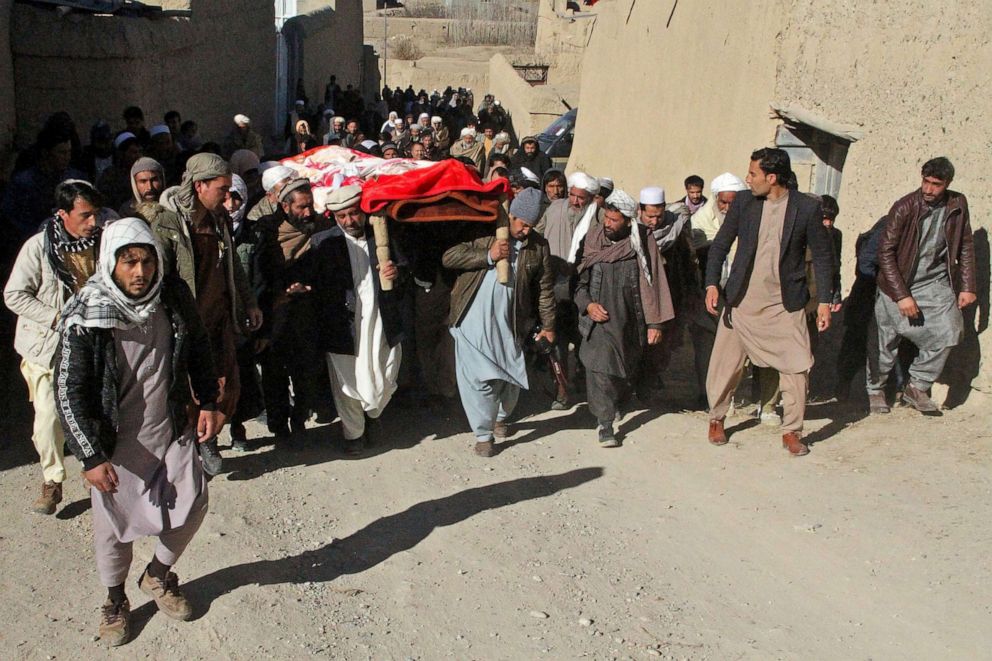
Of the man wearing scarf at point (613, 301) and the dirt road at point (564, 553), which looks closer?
the dirt road at point (564, 553)

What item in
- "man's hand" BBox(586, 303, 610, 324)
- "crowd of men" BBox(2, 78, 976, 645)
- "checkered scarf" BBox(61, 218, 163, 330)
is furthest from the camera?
"man's hand" BBox(586, 303, 610, 324)

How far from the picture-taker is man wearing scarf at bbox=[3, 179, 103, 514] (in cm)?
514

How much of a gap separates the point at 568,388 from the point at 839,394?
192 cm

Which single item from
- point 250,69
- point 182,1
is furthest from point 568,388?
point 250,69

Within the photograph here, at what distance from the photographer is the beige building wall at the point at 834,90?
22.6ft

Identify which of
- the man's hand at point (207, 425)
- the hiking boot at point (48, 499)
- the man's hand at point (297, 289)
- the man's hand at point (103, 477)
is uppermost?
the man's hand at point (297, 289)

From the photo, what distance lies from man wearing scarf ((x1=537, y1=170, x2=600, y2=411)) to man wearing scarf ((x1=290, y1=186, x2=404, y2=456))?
1.39m

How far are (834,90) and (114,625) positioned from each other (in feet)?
22.2

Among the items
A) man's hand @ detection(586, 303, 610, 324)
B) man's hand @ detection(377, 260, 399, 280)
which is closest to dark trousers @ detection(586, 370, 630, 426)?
man's hand @ detection(586, 303, 610, 324)

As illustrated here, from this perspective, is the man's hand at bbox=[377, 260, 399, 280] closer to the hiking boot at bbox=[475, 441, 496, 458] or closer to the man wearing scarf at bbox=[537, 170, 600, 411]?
the hiking boot at bbox=[475, 441, 496, 458]

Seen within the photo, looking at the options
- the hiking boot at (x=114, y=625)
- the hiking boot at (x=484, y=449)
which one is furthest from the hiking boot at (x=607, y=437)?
the hiking boot at (x=114, y=625)

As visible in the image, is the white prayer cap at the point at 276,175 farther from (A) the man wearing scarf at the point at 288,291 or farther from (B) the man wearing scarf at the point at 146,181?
(B) the man wearing scarf at the point at 146,181

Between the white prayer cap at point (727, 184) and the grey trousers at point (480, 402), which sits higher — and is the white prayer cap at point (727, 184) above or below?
above

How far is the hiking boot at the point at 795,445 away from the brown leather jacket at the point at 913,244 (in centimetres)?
107
